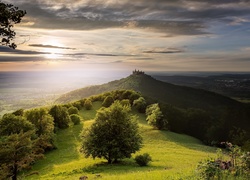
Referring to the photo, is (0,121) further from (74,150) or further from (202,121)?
(202,121)

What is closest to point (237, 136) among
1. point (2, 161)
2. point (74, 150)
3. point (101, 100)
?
point (74, 150)

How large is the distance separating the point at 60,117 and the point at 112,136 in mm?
55164

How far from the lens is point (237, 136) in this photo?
95.4 m

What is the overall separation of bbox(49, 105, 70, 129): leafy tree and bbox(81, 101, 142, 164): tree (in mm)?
51596

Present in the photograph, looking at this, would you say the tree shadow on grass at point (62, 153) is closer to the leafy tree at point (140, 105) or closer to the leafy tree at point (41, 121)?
the leafy tree at point (41, 121)

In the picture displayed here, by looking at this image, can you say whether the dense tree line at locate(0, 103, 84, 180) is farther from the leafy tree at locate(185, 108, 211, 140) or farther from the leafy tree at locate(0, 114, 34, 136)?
the leafy tree at locate(185, 108, 211, 140)

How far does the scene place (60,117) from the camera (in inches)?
3770

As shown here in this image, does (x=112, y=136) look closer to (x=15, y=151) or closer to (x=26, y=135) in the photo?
(x=26, y=135)

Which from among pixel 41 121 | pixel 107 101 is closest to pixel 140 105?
pixel 107 101

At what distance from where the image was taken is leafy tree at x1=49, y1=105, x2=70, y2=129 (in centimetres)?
9531

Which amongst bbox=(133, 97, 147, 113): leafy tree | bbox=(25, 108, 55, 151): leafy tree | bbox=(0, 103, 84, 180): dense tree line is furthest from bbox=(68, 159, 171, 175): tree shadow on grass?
bbox=(133, 97, 147, 113): leafy tree

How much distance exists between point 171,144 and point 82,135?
38502mm

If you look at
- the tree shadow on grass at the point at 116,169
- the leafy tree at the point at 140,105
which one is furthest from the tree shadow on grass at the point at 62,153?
the leafy tree at the point at 140,105

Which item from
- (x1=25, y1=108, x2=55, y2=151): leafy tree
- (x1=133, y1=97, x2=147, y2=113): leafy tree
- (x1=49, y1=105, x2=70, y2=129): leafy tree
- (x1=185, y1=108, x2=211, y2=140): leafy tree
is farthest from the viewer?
(x1=133, y1=97, x2=147, y2=113): leafy tree
